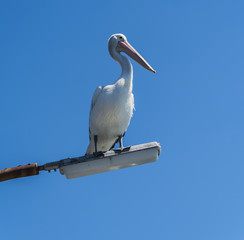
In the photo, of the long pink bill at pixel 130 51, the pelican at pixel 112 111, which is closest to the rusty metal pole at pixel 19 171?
the pelican at pixel 112 111

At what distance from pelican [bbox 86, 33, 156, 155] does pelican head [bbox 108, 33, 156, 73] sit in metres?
0.21

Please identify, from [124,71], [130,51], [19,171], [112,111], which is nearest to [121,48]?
[130,51]

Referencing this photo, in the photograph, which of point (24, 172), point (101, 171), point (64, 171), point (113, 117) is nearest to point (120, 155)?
point (101, 171)

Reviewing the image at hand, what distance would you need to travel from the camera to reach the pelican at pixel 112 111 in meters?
6.60

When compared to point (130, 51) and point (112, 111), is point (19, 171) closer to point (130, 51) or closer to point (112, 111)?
point (112, 111)

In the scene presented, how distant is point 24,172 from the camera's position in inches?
163

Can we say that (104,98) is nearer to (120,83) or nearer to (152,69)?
(120,83)

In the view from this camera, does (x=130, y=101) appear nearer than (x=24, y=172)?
No

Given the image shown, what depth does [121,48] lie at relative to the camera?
749 centimetres

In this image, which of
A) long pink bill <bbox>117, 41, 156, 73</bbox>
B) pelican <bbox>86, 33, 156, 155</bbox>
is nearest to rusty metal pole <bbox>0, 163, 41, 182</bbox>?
pelican <bbox>86, 33, 156, 155</bbox>

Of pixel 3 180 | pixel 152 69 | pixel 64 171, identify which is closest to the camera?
pixel 3 180

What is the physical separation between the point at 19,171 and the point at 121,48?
3.98 metres

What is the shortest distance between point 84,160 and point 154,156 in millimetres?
777

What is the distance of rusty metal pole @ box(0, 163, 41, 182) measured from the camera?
159 inches
